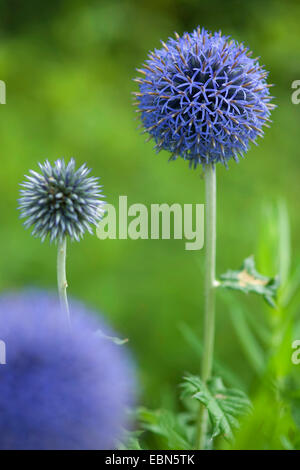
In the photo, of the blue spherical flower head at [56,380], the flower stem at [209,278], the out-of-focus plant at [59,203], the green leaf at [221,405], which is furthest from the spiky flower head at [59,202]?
the green leaf at [221,405]

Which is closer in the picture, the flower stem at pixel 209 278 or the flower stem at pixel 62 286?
the flower stem at pixel 62 286

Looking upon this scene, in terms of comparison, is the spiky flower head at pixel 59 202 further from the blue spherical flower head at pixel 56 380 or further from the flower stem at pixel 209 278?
the flower stem at pixel 209 278

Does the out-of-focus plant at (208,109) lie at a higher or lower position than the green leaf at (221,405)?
higher

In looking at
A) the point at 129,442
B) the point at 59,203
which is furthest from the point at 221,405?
the point at 59,203

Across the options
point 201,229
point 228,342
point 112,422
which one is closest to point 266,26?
point 228,342

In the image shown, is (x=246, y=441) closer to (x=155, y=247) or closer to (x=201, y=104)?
(x=201, y=104)

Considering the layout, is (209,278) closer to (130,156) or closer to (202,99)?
(202,99)

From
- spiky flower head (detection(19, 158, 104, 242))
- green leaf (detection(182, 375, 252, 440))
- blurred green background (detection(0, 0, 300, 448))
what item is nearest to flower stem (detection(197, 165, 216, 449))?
green leaf (detection(182, 375, 252, 440))
